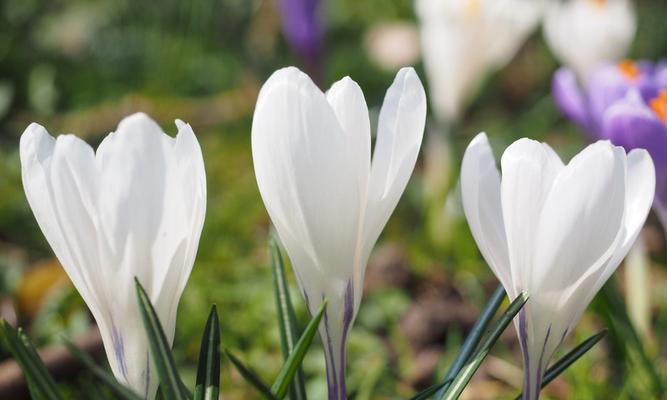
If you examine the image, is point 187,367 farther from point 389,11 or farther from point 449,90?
point 389,11

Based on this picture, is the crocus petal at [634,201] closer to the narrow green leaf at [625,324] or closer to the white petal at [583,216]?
the white petal at [583,216]

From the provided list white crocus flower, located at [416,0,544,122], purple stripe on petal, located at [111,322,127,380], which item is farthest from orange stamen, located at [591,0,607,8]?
purple stripe on petal, located at [111,322,127,380]

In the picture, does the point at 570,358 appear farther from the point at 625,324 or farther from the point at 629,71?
the point at 629,71

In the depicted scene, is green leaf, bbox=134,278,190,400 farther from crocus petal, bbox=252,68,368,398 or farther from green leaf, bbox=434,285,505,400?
green leaf, bbox=434,285,505,400

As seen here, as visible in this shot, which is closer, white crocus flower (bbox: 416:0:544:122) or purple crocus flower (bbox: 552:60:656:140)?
purple crocus flower (bbox: 552:60:656:140)

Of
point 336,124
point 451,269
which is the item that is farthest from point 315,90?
point 451,269

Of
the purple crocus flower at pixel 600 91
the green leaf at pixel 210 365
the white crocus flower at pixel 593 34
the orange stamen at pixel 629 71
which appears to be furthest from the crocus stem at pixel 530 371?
the white crocus flower at pixel 593 34
